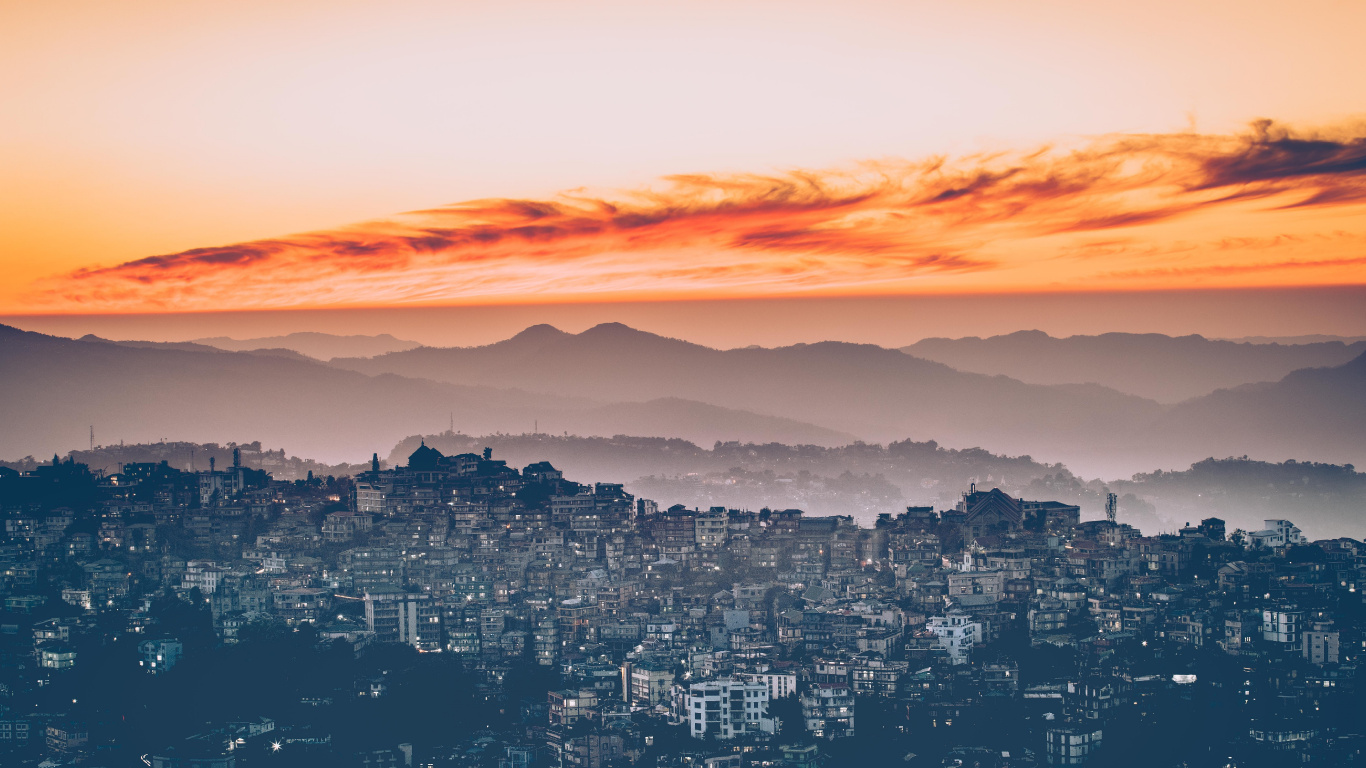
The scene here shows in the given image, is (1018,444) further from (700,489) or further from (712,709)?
(712,709)

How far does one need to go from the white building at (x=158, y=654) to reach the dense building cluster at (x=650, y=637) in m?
0.06

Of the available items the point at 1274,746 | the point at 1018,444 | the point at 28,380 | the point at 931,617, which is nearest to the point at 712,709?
the point at 931,617

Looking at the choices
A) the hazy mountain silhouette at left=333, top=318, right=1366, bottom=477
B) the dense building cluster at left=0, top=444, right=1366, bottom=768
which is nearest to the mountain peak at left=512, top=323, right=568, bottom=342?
the hazy mountain silhouette at left=333, top=318, right=1366, bottom=477

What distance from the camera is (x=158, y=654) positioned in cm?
2772

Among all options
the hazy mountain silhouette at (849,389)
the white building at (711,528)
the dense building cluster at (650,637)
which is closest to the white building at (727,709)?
the dense building cluster at (650,637)

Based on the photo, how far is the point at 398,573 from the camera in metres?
33.1

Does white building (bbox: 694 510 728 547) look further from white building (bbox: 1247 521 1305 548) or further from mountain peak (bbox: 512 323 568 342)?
mountain peak (bbox: 512 323 568 342)

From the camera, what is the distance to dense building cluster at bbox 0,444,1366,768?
24.1m

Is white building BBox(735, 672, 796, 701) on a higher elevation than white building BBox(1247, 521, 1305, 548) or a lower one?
lower

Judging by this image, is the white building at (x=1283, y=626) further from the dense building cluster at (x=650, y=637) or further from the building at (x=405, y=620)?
the building at (x=405, y=620)

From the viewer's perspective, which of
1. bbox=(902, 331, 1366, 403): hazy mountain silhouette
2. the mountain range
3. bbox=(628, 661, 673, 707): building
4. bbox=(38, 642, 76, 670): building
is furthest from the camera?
bbox=(902, 331, 1366, 403): hazy mountain silhouette

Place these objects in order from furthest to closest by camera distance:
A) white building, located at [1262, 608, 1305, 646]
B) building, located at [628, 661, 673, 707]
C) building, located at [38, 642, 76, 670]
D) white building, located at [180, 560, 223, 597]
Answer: white building, located at [180, 560, 223, 597], building, located at [38, 642, 76, 670], white building, located at [1262, 608, 1305, 646], building, located at [628, 661, 673, 707]

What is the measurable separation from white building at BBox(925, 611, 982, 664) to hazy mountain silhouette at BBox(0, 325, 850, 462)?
162 ft

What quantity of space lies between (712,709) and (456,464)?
61.0 ft
